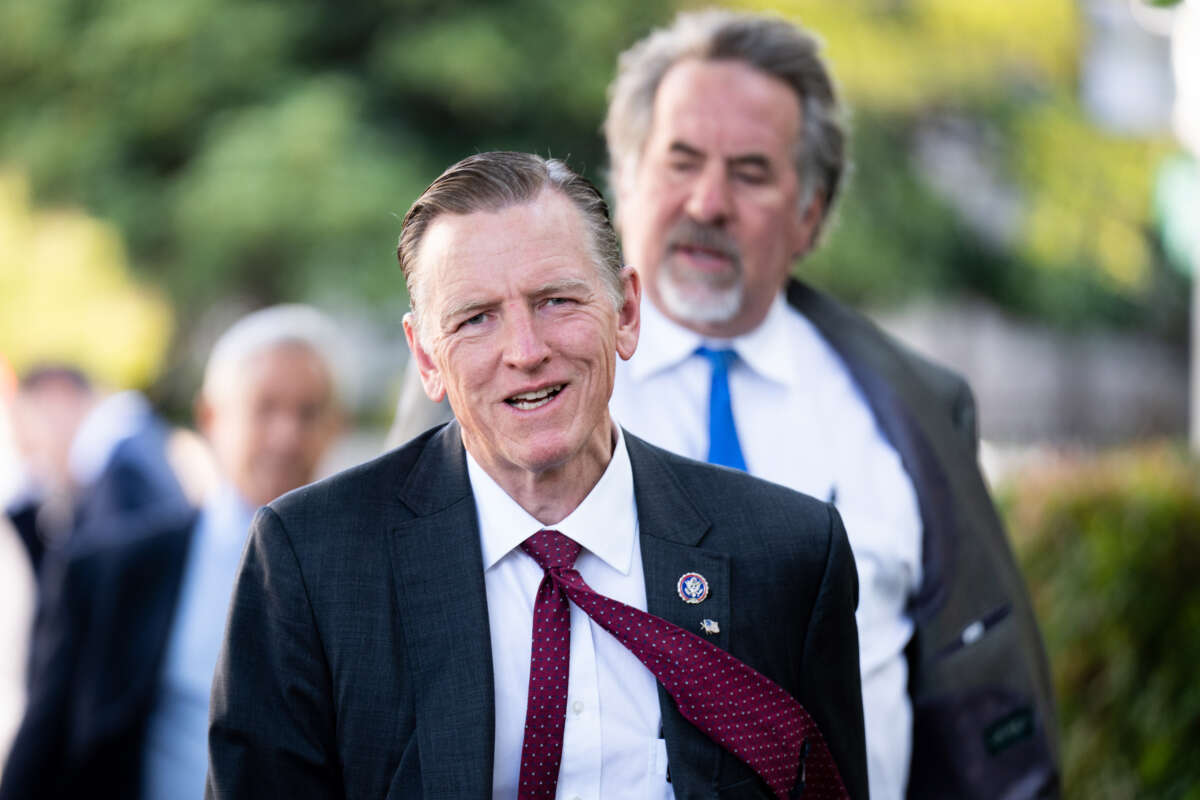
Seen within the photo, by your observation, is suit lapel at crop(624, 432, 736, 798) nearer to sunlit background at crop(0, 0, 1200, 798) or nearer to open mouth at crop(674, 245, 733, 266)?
open mouth at crop(674, 245, 733, 266)

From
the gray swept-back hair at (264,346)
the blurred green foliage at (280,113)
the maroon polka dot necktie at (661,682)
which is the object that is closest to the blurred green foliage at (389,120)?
the blurred green foliage at (280,113)

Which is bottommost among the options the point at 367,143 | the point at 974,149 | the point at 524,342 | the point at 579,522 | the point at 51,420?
the point at 579,522

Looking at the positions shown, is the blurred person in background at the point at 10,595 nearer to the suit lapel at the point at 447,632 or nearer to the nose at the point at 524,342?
the suit lapel at the point at 447,632

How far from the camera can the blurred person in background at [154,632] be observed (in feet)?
11.7

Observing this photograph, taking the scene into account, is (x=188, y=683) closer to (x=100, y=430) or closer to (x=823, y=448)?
(x=823, y=448)

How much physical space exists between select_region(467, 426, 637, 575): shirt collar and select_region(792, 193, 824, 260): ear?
4.23ft

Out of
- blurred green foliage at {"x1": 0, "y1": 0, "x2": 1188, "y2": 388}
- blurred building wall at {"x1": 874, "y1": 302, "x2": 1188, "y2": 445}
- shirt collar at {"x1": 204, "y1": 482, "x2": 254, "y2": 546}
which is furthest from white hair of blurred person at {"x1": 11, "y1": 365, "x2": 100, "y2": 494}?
blurred building wall at {"x1": 874, "y1": 302, "x2": 1188, "y2": 445}

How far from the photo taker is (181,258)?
1566 centimetres

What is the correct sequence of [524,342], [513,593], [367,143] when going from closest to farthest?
[524,342]
[513,593]
[367,143]

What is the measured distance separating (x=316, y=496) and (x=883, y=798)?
1455 mm

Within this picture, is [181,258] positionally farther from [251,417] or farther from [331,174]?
[251,417]

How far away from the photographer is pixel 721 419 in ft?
9.80

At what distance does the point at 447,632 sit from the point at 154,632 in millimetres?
1846

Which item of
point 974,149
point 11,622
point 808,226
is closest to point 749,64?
point 808,226
